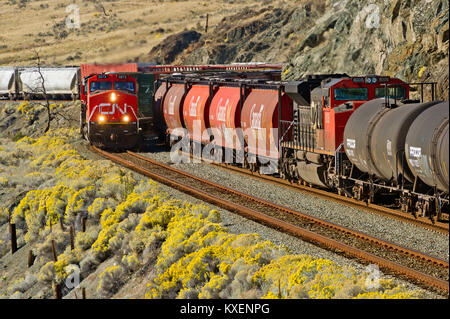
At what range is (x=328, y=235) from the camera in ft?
51.1

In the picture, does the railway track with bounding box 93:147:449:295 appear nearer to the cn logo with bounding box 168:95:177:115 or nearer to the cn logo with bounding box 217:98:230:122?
the cn logo with bounding box 217:98:230:122

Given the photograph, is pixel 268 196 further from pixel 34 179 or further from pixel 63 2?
pixel 63 2

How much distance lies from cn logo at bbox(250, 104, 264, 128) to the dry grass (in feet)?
229

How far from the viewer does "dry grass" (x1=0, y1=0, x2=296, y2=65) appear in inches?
4126

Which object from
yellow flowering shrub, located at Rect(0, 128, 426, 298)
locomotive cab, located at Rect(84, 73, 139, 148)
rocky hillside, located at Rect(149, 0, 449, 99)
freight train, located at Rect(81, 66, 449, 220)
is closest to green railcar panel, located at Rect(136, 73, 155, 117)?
freight train, located at Rect(81, 66, 449, 220)

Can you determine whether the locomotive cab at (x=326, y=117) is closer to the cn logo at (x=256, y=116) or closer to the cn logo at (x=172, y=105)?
the cn logo at (x=256, y=116)

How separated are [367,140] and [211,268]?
6.56m

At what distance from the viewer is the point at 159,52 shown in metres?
90.8

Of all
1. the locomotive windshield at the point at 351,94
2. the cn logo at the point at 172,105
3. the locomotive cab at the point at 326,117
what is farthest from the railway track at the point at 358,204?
the cn logo at the point at 172,105

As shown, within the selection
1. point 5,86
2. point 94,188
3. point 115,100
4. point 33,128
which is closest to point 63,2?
point 5,86

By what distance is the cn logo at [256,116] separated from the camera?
24812 millimetres

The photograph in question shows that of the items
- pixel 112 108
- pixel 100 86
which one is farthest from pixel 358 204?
pixel 100 86

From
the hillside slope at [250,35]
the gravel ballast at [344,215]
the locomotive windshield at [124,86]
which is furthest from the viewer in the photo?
the locomotive windshield at [124,86]

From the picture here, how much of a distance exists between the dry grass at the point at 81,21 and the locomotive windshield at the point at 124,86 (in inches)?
2353
